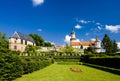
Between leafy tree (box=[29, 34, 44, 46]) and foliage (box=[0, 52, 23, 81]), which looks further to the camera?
leafy tree (box=[29, 34, 44, 46])

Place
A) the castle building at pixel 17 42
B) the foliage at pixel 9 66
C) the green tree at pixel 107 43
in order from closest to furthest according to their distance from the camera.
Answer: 1. the foliage at pixel 9 66
2. the castle building at pixel 17 42
3. the green tree at pixel 107 43

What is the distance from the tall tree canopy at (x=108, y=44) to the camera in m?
83.1

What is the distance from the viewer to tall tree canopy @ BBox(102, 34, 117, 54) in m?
83.1

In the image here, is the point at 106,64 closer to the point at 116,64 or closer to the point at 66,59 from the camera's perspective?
the point at 116,64

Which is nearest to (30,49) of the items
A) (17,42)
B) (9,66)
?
(17,42)

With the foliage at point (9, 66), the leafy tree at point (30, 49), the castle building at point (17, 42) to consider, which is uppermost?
the castle building at point (17, 42)

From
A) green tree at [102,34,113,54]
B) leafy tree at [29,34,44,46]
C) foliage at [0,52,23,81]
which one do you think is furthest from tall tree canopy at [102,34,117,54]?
foliage at [0,52,23,81]

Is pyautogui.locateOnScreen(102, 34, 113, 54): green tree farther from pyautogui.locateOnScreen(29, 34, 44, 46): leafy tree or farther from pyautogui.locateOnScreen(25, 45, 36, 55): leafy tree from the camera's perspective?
pyautogui.locateOnScreen(25, 45, 36, 55): leafy tree

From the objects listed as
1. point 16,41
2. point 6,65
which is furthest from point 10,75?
point 16,41

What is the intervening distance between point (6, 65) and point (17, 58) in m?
2.48

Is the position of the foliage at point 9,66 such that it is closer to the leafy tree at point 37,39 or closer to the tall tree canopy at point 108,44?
the tall tree canopy at point 108,44

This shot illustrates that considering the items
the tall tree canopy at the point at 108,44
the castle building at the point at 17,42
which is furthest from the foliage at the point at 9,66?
the tall tree canopy at the point at 108,44

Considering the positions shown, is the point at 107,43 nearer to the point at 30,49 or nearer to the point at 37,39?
the point at 30,49

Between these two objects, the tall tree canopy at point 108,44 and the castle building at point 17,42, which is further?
the tall tree canopy at point 108,44
